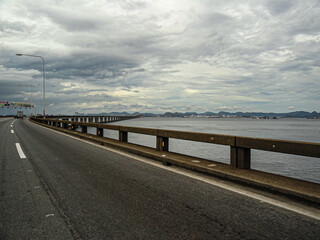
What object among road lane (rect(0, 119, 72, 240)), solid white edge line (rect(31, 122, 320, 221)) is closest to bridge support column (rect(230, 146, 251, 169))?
solid white edge line (rect(31, 122, 320, 221))

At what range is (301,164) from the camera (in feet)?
52.0

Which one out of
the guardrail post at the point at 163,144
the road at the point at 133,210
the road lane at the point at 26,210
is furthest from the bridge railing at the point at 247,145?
the road lane at the point at 26,210

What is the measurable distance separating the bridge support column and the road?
124cm

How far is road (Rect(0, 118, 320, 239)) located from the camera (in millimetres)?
3143

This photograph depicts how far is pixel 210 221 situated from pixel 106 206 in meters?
1.71

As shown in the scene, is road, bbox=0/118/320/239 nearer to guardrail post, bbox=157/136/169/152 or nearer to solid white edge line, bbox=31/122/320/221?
solid white edge line, bbox=31/122/320/221

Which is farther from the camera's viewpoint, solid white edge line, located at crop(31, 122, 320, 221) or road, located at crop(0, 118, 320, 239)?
solid white edge line, located at crop(31, 122, 320, 221)

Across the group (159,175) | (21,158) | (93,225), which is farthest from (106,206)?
(21,158)

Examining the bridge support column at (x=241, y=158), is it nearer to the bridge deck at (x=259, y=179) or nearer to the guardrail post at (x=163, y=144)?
the bridge deck at (x=259, y=179)

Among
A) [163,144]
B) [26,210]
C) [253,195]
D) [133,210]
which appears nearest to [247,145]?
[253,195]

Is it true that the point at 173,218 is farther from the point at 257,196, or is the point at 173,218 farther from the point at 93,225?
the point at 257,196

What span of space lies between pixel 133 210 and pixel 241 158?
3231mm

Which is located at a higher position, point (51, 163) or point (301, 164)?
point (51, 163)

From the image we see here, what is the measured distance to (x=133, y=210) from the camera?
388cm
